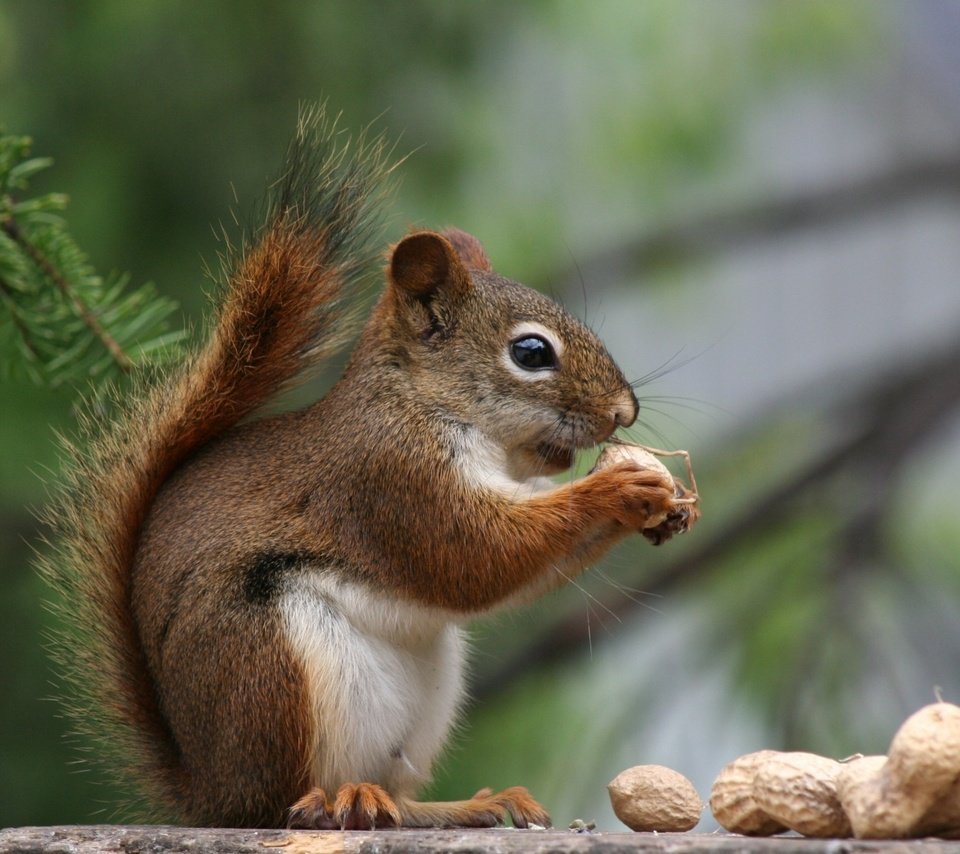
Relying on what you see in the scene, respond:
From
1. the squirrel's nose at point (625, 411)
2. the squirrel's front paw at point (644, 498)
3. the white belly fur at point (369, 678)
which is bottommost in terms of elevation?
the white belly fur at point (369, 678)

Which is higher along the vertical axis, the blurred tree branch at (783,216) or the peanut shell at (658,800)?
the blurred tree branch at (783,216)

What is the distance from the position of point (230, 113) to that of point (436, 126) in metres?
0.46

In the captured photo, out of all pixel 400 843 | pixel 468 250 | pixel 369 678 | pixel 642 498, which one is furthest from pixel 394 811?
pixel 468 250

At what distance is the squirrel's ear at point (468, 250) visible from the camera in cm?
232

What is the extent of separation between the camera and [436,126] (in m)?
3.00

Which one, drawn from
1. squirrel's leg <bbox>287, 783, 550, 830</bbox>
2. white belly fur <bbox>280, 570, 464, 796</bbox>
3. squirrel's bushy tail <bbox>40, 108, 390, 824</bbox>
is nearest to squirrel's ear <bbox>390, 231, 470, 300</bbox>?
squirrel's bushy tail <bbox>40, 108, 390, 824</bbox>

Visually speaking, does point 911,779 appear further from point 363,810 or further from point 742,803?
point 363,810

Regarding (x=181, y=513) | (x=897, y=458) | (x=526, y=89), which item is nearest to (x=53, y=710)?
(x=181, y=513)

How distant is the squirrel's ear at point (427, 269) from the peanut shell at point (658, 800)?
32.0 inches

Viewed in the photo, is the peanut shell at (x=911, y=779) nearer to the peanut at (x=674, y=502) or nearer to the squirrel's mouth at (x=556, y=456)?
the peanut at (x=674, y=502)

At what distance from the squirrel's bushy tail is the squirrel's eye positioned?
30 centimetres

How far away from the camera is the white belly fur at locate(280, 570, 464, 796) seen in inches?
70.5

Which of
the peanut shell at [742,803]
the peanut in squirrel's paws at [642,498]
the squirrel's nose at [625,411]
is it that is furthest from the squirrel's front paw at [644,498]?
the peanut shell at [742,803]

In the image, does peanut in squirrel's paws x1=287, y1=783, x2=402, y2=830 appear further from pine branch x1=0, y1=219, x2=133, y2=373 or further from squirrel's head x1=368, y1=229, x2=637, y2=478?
pine branch x1=0, y1=219, x2=133, y2=373
